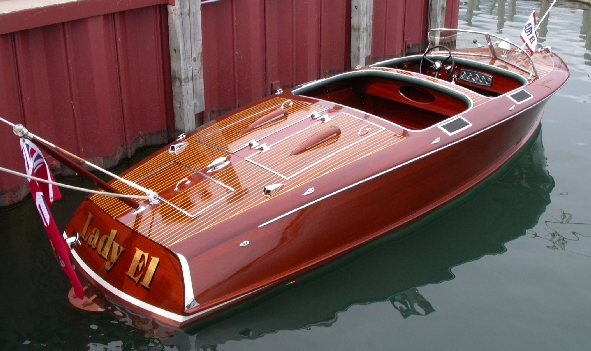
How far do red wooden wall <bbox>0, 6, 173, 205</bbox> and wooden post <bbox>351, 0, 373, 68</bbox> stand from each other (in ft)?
10.3

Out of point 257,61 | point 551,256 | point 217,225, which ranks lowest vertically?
point 551,256

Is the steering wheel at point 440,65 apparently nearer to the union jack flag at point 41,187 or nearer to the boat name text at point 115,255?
the boat name text at point 115,255

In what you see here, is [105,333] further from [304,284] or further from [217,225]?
[304,284]

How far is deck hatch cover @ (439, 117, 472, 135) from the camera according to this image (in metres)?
6.13

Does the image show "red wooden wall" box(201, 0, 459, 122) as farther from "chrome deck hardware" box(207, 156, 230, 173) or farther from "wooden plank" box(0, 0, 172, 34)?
"chrome deck hardware" box(207, 156, 230, 173)

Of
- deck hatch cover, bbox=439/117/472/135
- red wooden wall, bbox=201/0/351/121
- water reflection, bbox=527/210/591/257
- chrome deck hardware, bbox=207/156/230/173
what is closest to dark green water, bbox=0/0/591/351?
water reflection, bbox=527/210/591/257

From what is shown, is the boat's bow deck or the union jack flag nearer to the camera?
the union jack flag

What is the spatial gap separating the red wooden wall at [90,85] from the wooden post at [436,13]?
16.9 feet

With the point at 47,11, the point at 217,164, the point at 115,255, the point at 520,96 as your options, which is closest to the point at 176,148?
the point at 217,164

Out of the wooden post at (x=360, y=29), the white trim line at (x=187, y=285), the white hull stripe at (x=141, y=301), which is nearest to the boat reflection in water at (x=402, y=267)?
the white hull stripe at (x=141, y=301)

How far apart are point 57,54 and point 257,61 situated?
8.65 feet

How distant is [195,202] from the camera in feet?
16.8

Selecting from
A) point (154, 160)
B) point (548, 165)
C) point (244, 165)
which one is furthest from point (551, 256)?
point (154, 160)

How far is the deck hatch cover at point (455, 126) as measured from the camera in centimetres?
613
